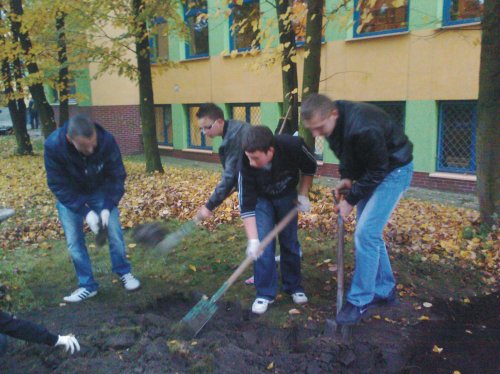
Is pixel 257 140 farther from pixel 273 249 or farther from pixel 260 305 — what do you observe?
pixel 260 305

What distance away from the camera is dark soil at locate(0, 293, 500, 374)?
331cm

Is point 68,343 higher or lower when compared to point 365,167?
lower

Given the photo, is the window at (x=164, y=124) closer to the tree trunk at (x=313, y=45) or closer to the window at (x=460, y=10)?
the window at (x=460, y=10)

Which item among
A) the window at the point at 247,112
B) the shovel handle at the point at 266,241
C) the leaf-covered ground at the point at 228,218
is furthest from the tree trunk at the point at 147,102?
the shovel handle at the point at 266,241

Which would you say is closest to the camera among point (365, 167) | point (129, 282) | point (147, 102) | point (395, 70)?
point (365, 167)

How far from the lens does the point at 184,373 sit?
3.20 meters

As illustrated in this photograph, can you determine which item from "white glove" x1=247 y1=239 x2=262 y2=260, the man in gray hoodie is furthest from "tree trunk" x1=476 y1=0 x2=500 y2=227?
"white glove" x1=247 y1=239 x2=262 y2=260

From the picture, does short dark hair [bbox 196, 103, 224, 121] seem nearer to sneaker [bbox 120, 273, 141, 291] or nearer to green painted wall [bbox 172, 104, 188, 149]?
sneaker [bbox 120, 273, 141, 291]

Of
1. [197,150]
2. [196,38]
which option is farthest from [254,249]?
[196,38]

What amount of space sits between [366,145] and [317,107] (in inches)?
17.1

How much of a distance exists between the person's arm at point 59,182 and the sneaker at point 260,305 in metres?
1.83

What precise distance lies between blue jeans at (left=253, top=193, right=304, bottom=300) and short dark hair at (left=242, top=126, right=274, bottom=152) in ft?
2.08

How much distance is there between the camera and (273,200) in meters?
4.13

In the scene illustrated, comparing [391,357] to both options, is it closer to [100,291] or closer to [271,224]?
[271,224]
